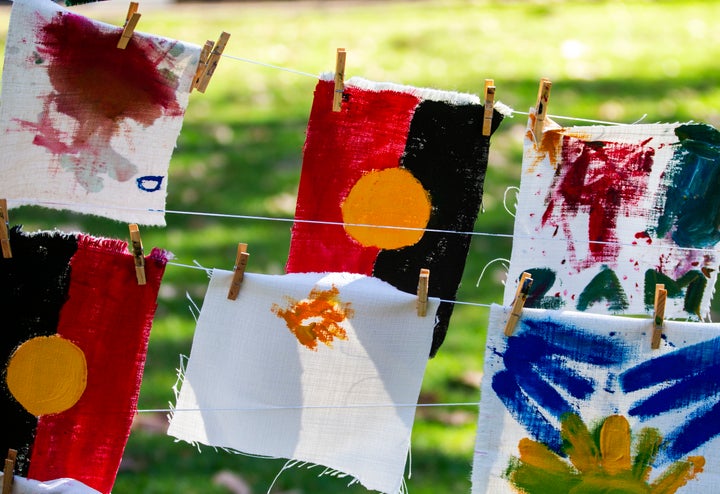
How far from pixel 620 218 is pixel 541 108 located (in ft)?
0.74

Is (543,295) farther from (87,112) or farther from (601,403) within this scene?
(87,112)

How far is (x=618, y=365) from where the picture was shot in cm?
130

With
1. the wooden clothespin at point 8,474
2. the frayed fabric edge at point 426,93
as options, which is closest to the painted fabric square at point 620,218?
the frayed fabric edge at point 426,93

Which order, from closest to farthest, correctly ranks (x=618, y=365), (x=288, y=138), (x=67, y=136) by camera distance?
(x=618, y=365) < (x=67, y=136) < (x=288, y=138)

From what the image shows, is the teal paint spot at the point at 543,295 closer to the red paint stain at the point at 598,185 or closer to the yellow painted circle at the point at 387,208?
the red paint stain at the point at 598,185

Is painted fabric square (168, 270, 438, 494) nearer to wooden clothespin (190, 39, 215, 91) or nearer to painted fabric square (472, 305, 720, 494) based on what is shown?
painted fabric square (472, 305, 720, 494)

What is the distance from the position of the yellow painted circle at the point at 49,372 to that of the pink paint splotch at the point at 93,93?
0.87 ft

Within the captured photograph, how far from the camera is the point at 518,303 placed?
1284 mm

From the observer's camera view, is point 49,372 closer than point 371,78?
Yes

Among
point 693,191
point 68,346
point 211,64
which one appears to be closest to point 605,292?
point 693,191

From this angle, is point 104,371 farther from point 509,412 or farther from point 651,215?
point 651,215

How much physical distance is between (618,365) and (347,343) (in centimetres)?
40

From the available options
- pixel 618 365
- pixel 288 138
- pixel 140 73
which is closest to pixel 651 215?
pixel 618 365

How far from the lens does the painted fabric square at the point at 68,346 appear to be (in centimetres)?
133
